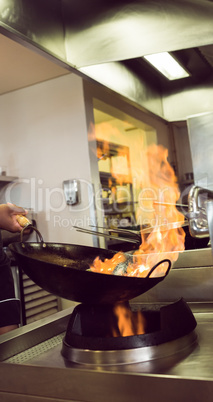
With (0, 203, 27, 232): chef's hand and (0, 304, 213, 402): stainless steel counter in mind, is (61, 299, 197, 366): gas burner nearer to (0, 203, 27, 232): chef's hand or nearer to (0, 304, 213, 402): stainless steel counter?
(0, 304, 213, 402): stainless steel counter

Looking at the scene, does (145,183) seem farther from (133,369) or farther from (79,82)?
(133,369)

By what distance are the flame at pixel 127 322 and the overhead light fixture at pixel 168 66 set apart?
1.50m

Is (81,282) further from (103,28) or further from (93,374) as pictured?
(103,28)

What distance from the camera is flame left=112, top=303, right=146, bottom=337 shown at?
0.81m

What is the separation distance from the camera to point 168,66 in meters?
2.31

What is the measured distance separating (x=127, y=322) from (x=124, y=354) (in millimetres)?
92

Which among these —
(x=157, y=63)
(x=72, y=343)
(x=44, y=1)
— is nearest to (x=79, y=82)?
(x=157, y=63)

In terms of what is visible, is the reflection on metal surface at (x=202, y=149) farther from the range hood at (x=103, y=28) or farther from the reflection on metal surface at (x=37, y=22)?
the reflection on metal surface at (x=37, y=22)

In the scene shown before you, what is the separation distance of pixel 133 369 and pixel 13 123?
11.5 feet

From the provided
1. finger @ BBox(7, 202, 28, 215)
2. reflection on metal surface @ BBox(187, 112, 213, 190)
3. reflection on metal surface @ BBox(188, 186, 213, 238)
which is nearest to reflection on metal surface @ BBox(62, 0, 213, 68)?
finger @ BBox(7, 202, 28, 215)

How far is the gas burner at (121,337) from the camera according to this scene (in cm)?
74

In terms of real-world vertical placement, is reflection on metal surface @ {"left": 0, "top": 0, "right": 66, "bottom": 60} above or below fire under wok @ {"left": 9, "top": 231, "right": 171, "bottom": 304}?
above

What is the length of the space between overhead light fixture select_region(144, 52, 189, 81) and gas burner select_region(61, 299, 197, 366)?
151 cm

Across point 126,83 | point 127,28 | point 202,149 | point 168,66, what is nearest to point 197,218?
point 127,28
